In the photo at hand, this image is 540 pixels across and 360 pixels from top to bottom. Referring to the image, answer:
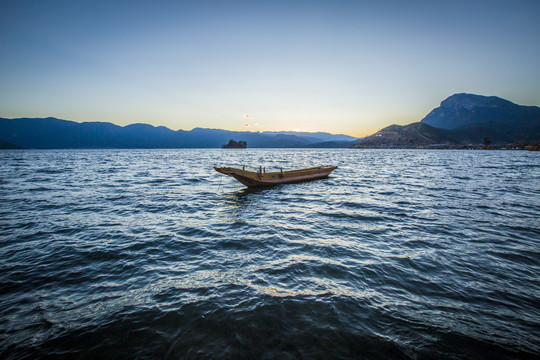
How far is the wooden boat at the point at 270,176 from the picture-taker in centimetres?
1839

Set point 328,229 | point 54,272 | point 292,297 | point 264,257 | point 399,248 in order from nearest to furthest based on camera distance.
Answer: point 292,297 → point 54,272 → point 264,257 → point 399,248 → point 328,229

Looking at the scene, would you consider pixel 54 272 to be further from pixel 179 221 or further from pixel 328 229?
pixel 328 229

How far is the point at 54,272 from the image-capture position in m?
6.42

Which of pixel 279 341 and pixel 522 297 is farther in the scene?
pixel 522 297

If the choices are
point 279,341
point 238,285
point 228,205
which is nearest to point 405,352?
point 279,341

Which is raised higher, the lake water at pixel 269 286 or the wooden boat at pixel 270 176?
the wooden boat at pixel 270 176

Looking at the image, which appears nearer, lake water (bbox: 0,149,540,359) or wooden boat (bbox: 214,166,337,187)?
lake water (bbox: 0,149,540,359)

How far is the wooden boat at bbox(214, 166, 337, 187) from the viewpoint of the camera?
1839 centimetres

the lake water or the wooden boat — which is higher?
the wooden boat

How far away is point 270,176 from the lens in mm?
21953

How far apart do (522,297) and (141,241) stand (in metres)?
11.7

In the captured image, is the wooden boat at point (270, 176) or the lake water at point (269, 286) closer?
the lake water at point (269, 286)

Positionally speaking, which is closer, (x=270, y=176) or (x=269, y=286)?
(x=269, y=286)

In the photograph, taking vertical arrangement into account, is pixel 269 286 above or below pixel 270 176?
below
